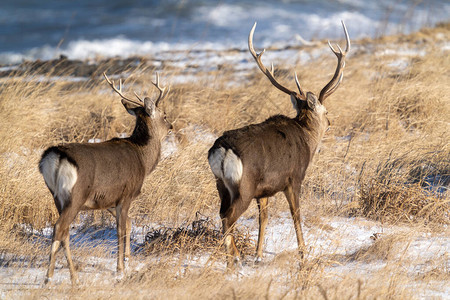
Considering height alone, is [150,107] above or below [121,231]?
above

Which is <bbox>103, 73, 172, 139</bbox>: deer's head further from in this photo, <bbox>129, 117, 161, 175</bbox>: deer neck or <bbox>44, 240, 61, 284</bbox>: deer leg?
<bbox>44, 240, 61, 284</bbox>: deer leg

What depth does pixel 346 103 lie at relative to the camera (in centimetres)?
950

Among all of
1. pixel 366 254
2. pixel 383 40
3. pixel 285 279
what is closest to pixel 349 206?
pixel 366 254

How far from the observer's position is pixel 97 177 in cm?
470

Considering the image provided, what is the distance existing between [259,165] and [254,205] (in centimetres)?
184

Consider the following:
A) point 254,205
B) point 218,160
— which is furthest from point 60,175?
point 254,205

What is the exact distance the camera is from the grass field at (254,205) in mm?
4527

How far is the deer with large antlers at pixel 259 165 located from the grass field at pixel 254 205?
1.15ft

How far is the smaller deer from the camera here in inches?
177

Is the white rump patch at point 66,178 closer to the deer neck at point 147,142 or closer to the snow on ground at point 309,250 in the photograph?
the snow on ground at point 309,250

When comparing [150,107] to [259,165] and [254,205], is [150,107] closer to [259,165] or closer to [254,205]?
[259,165]

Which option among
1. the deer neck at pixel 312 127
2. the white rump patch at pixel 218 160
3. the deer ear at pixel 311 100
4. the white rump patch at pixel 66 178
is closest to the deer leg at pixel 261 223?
the deer neck at pixel 312 127

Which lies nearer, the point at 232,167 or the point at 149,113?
the point at 232,167

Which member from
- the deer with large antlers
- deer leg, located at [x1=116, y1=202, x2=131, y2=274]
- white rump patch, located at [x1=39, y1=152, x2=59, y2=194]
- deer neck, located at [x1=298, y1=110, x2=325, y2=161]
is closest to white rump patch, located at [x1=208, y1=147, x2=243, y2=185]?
the deer with large antlers
